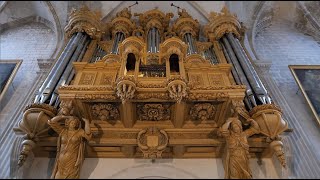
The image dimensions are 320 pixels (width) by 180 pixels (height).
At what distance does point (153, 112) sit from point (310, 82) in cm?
444

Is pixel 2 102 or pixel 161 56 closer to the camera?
pixel 161 56

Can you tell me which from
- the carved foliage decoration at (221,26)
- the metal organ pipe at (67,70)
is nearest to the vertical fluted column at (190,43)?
the carved foliage decoration at (221,26)

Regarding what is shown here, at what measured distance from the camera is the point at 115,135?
6.44 m

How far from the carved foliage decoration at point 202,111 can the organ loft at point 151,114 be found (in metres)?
0.02

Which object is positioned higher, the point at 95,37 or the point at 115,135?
the point at 95,37

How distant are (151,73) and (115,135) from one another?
5.04 feet

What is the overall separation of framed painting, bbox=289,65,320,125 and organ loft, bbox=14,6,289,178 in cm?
145

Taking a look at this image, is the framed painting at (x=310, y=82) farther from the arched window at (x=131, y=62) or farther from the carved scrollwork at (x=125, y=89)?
the carved scrollwork at (x=125, y=89)

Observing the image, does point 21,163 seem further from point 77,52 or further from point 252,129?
point 252,129

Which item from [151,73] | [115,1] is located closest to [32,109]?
[151,73]

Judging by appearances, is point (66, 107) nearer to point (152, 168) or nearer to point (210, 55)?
point (152, 168)

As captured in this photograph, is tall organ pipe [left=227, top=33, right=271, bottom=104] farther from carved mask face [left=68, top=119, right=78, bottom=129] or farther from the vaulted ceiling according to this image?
carved mask face [left=68, top=119, right=78, bottom=129]

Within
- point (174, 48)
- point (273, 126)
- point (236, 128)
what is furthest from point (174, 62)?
point (273, 126)

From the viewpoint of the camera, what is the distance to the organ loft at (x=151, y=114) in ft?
19.2
